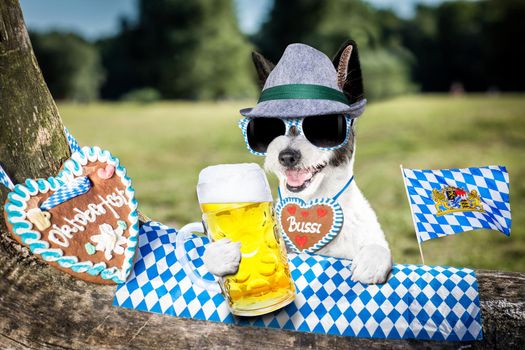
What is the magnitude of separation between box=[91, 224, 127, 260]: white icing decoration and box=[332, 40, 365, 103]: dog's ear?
1.09 m

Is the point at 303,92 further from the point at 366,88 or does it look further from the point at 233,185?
the point at 366,88

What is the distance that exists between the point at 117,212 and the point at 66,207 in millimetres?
183

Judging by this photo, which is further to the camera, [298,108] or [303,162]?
[303,162]

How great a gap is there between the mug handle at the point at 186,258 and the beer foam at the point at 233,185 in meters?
0.16

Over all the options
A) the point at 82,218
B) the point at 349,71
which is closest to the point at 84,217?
the point at 82,218

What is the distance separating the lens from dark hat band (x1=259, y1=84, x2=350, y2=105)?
1820 millimetres

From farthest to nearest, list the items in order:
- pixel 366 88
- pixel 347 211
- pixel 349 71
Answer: pixel 366 88 < pixel 347 211 < pixel 349 71

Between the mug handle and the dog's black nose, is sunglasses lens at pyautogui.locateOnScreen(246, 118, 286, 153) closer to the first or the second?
the dog's black nose

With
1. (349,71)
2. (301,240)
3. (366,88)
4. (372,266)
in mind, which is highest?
(366,88)

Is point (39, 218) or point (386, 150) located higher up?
point (386, 150)

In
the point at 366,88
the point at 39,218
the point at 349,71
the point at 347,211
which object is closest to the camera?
the point at 39,218

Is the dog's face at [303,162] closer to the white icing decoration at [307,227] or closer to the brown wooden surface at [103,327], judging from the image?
the white icing decoration at [307,227]

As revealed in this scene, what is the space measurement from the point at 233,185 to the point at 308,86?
0.59 meters

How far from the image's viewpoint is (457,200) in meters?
1.94
